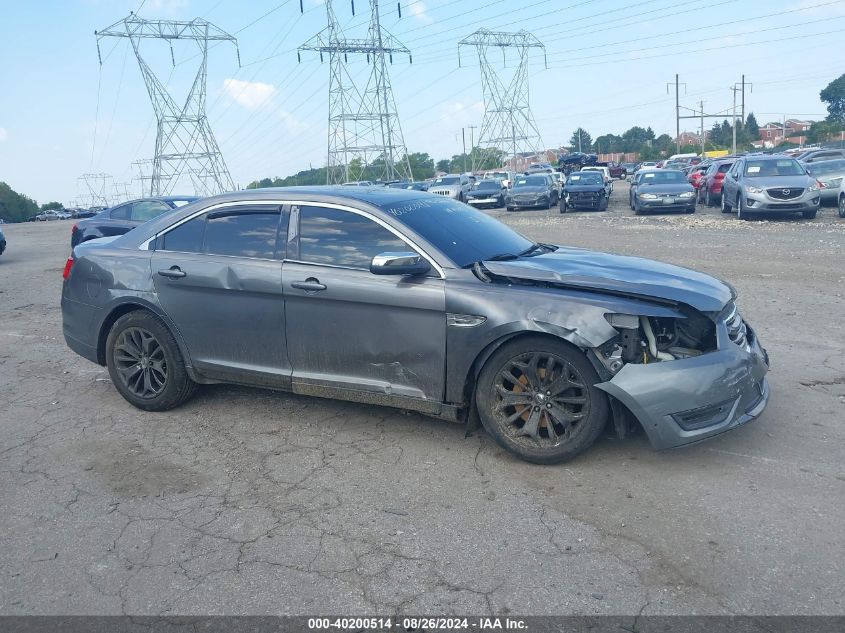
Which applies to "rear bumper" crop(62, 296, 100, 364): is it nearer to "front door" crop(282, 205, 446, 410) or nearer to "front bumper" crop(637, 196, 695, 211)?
"front door" crop(282, 205, 446, 410)

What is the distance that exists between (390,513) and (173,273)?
8.71ft

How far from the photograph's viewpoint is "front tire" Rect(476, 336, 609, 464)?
4.30 meters

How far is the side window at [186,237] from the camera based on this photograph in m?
5.56

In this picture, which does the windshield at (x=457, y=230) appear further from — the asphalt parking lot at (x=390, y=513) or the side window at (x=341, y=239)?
the asphalt parking lot at (x=390, y=513)

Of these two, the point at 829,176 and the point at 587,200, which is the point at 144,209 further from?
the point at 829,176

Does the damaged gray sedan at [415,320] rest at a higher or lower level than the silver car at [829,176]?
lower

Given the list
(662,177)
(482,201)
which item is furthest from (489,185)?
(662,177)

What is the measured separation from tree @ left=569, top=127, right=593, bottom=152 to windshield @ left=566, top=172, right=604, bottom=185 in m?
101

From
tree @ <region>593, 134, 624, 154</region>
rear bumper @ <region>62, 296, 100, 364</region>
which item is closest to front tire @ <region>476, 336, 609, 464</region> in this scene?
rear bumper @ <region>62, 296, 100, 364</region>

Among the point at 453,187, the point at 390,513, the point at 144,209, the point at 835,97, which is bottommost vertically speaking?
the point at 390,513

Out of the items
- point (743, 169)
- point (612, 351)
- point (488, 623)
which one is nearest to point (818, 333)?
point (612, 351)

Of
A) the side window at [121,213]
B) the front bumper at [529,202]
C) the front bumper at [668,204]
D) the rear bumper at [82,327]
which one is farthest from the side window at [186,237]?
the front bumper at [529,202]

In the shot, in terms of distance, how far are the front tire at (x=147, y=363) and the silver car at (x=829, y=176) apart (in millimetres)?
20080

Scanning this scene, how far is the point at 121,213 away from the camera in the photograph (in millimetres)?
16344
